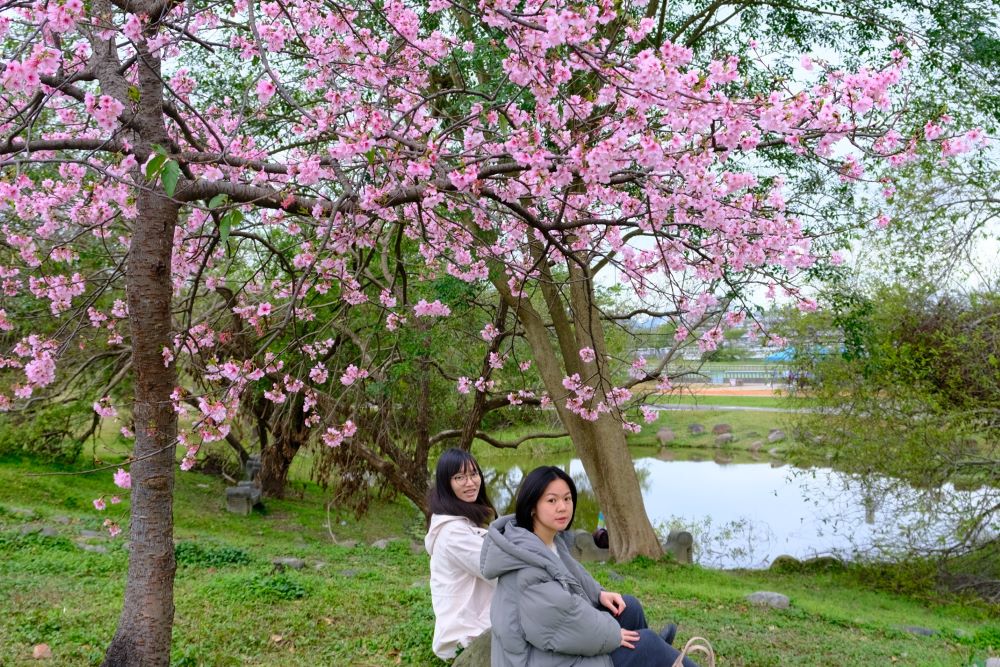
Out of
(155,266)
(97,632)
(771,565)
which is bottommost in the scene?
(771,565)

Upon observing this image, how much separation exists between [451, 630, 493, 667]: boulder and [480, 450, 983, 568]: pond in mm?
7352

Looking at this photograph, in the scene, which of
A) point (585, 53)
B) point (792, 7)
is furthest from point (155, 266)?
point (792, 7)

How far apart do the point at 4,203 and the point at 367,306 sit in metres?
4.99

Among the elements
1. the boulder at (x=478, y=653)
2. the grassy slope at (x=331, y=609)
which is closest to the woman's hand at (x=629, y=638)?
the boulder at (x=478, y=653)

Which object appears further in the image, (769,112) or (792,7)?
(792,7)

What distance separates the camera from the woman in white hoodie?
3.05m

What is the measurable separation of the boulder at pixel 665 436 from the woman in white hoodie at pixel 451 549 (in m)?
18.6

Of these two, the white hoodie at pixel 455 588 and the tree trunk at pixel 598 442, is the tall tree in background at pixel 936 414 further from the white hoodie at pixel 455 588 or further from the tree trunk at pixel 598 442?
the white hoodie at pixel 455 588

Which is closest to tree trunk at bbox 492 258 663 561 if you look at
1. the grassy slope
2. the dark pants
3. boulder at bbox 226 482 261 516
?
the grassy slope

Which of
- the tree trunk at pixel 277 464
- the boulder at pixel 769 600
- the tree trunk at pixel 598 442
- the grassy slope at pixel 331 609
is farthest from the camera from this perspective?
the tree trunk at pixel 277 464

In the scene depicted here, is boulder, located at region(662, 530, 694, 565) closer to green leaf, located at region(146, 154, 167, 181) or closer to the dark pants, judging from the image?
the dark pants

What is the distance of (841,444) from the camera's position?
961 cm

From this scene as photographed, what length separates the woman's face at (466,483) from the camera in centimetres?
308

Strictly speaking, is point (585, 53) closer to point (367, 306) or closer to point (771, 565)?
point (367, 306)
